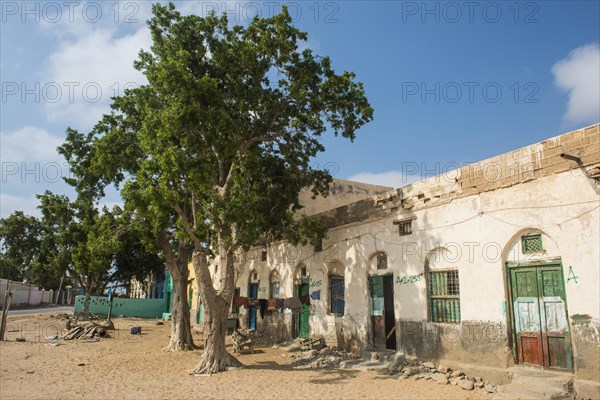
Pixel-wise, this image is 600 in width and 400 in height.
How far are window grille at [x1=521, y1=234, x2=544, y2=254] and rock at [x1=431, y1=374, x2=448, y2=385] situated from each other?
3.64 metres

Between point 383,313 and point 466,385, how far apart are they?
13.1 feet

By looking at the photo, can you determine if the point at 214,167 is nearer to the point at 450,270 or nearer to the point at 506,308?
the point at 450,270

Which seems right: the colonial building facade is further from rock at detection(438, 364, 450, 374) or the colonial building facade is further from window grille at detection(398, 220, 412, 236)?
rock at detection(438, 364, 450, 374)

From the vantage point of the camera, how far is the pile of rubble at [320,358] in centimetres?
1332

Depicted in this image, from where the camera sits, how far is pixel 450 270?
1173 cm

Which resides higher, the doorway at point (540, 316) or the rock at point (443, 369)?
the doorway at point (540, 316)

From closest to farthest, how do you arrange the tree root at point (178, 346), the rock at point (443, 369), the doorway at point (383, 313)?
the rock at point (443, 369) < the doorway at point (383, 313) < the tree root at point (178, 346)

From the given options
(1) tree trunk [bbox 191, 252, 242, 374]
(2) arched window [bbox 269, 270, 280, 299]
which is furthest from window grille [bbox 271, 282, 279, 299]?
(1) tree trunk [bbox 191, 252, 242, 374]

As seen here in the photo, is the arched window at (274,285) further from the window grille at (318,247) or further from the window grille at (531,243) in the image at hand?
the window grille at (531,243)

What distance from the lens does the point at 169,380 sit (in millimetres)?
11273

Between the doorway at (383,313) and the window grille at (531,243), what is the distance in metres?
4.61

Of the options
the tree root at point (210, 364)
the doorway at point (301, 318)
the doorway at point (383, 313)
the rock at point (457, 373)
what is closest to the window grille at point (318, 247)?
the doorway at point (301, 318)

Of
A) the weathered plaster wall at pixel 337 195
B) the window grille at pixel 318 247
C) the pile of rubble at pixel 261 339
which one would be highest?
the weathered plaster wall at pixel 337 195

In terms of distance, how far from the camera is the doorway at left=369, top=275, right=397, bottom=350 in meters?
13.7
